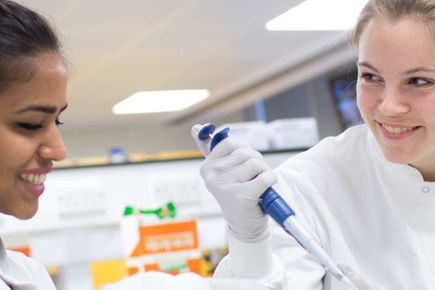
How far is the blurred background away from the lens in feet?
7.95

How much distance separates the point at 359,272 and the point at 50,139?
714 mm

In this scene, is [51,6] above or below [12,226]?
above

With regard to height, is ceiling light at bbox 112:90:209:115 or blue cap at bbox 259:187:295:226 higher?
ceiling light at bbox 112:90:209:115

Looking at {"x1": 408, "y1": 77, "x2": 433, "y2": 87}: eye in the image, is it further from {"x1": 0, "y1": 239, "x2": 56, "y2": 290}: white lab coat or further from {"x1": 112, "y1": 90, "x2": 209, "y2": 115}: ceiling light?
{"x1": 112, "y1": 90, "x2": 209, "y2": 115}: ceiling light

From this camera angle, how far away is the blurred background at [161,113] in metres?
2.42

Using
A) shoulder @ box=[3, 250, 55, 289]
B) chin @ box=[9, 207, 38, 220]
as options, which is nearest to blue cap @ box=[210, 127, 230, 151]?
chin @ box=[9, 207, 38, 220]

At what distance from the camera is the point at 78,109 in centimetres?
939

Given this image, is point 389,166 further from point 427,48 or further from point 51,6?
point 51,6

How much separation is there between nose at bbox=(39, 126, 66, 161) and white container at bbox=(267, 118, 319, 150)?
2.24 meters

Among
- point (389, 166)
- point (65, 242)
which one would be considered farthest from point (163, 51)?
point (389, 166)

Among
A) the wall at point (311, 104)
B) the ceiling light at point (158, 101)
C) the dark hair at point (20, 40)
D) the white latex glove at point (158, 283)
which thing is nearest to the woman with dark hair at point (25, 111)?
the dark hair at point (20, 40)

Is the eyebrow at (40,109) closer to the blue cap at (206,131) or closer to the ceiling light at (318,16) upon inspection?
the blue cap at (206,131)

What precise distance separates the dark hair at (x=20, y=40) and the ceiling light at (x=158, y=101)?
749cm

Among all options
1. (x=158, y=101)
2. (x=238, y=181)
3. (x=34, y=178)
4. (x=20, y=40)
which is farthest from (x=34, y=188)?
(x=158, y=101)
